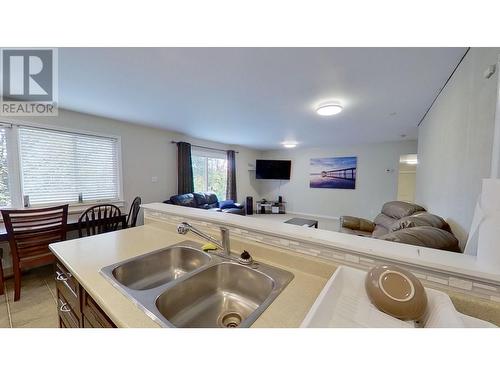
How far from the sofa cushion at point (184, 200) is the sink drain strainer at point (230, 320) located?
3.31m

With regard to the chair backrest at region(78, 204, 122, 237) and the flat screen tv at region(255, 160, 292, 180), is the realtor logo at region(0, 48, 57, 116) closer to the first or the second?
the chair backrest at region(78, 204, 122, 237)

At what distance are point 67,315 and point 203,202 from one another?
3.49 meters

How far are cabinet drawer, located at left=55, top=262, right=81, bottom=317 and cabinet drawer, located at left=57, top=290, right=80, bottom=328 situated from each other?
0.03m

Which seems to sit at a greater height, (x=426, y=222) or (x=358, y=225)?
(x=426, y=222)

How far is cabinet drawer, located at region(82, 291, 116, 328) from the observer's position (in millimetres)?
761

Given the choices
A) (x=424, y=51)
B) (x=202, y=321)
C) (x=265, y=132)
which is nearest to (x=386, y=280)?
(x=202, y=321)

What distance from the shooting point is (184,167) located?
455cm

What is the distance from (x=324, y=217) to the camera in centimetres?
615

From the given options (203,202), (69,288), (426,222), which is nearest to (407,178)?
(426,222)

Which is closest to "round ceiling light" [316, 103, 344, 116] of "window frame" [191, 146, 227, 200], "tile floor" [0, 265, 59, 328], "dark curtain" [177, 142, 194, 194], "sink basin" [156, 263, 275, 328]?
"sink basin" [156, 263, 275, 328]

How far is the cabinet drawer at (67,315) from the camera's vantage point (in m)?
1.04

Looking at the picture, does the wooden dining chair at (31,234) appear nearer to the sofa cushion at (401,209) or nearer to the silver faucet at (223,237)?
the silver faucet at (223,237)

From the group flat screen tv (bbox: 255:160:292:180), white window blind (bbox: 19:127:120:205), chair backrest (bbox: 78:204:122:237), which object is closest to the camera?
chair backrest (bbox: 78:204:122:237)

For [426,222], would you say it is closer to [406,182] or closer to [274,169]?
[406,182]
